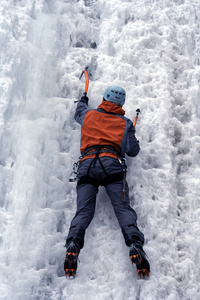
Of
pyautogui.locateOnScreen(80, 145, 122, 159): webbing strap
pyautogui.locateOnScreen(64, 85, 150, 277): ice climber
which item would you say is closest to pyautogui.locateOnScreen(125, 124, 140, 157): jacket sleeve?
pyautogui.locateOnScreen(64, 85, 150, 277): ice climber

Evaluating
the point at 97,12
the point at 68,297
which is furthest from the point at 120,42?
the point at 68,297

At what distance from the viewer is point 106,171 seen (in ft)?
12.4

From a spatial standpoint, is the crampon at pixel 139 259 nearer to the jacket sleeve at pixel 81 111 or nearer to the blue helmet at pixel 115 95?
the jacket sleeve at pixel 81 111

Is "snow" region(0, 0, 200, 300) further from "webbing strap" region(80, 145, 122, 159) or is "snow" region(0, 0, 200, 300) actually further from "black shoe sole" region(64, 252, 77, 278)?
"webbing strap" region(80, 145, 122, 159)

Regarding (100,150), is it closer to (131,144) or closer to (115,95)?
(131,144)

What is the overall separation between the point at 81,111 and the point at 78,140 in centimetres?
43

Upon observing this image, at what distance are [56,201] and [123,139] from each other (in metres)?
1.15

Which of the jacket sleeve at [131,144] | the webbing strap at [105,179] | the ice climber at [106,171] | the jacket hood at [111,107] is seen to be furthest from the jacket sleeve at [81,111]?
the webbing strap at [105,179]

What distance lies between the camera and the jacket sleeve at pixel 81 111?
→ 14.2 ft

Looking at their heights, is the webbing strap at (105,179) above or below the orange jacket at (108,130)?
below

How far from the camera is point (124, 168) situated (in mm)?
3861

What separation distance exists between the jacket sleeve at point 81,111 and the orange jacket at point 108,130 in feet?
0.16

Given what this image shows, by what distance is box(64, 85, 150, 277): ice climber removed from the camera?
336 cm

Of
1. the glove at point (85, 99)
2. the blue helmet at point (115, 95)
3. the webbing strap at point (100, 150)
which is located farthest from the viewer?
the glove at point (85, 99)
